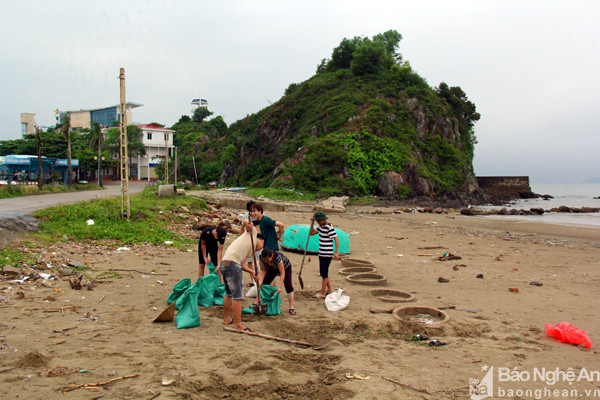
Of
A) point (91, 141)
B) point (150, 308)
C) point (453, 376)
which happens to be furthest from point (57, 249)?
point (91, 141)

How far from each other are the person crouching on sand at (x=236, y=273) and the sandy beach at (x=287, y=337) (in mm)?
271

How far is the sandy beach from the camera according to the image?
3902 mm

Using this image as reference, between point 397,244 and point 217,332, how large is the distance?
9.72m

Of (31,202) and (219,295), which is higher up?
(31,202)

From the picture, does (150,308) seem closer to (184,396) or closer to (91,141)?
(184,396)

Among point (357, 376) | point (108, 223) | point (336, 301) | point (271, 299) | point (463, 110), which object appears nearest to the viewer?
point (357, 376)

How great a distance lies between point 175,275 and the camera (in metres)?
8.67

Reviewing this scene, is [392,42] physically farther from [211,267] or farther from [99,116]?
[211,267]

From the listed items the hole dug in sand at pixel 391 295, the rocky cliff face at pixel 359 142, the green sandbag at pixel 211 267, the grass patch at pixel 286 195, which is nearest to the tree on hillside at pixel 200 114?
the rocky cliff face at pixel 359 142

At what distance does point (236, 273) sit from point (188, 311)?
85cm

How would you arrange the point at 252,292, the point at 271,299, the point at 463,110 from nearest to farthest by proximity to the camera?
the point at 271,299 < the point at 252,292 < the point at 463,110

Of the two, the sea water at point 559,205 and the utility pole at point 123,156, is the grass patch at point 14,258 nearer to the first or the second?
the utility pole at point 123,156

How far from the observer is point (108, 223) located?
12062mm

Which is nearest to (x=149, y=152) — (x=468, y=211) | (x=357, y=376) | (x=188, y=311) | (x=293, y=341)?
(x=468, y=211)
